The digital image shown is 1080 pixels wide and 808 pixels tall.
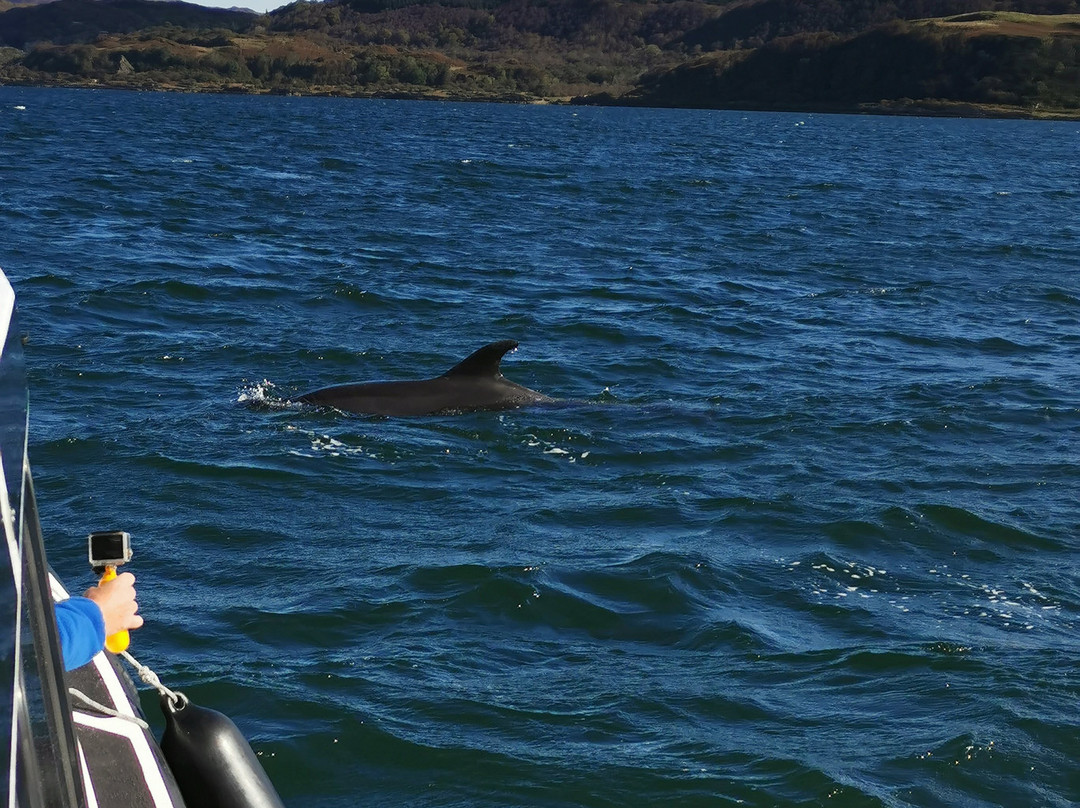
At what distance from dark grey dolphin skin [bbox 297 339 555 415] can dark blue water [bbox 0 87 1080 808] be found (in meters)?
0.26

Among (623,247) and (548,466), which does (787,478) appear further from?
(623,247)

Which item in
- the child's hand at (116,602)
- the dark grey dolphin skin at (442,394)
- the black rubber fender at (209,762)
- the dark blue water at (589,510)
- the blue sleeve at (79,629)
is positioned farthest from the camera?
the dark grey dolphin skin at (442,394)

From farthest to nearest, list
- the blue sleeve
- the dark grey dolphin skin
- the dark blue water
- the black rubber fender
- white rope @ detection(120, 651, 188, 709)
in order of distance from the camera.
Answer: the dark grey dolphin skin, the dark blue water, the black rubber fender, white rope @ detection(120, 651, 188, 709), the blue sleeve

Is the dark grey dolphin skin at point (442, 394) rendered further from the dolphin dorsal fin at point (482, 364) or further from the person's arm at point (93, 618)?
the person's arm at point (93, 618)

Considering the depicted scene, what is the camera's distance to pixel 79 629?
413 cm

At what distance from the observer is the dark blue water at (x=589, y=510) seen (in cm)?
766

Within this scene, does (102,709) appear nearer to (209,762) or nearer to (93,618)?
(209,762)

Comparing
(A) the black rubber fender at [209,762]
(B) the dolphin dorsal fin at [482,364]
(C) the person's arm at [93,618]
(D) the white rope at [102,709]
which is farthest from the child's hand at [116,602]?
(B) the dolphin dorsal fin at [482,364]

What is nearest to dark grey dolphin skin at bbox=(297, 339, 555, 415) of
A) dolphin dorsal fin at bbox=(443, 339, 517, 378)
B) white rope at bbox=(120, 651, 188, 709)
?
dolphin dorsal fin at bbox=(443, 339, 517, 378)

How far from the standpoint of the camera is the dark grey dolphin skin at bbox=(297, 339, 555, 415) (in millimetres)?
14477

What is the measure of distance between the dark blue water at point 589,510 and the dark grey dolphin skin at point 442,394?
26 cm

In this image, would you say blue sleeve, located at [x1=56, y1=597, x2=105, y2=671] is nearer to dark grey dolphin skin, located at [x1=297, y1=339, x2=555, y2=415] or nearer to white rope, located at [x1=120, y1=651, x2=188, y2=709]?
white rope, located at [x1=120, y1=651, x2=188, y2=709]

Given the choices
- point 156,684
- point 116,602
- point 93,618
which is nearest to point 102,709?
point 156,684

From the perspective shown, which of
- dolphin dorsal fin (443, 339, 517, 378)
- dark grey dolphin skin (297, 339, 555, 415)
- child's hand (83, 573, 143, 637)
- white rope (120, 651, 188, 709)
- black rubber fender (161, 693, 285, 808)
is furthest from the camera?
dolphin dorsal fin (443, 339, 517, 378)
